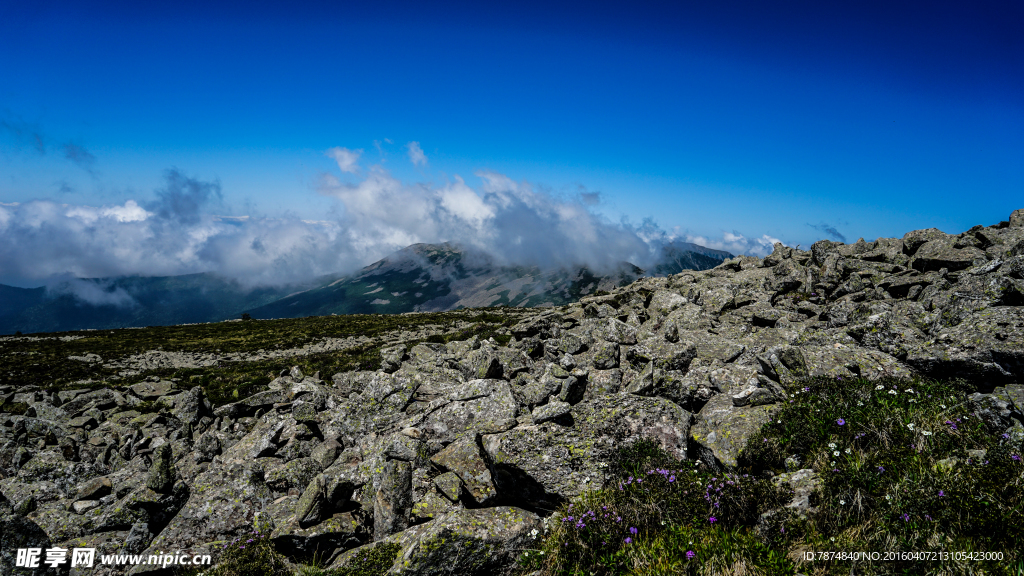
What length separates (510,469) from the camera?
8.49 metres

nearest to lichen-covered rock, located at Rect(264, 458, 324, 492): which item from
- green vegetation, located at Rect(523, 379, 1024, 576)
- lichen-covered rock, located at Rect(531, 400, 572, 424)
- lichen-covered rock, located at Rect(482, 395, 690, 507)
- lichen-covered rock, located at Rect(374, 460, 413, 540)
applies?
lichen-covered rock, located at Rect(374, 460, 413, 540)

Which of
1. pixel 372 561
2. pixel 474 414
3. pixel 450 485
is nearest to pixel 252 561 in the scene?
pixel 372 561

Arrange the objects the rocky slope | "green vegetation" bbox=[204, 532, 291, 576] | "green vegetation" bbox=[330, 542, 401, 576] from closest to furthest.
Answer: "green vegetation" bbox=[330, 542, 401, 576] → "green vegetation" bbox=[204, 532, 291, 576] → the rocky slope

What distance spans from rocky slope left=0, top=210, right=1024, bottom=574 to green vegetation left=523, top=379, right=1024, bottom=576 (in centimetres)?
69

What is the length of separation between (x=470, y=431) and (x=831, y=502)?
7598 millimetres

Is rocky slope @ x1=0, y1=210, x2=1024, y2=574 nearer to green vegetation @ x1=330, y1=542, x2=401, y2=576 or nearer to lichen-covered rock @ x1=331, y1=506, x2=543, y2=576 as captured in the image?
lichen-covered rock @ x1=331, y1=506, x2=543, y2=576

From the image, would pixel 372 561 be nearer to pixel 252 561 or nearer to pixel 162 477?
pixel 252 561

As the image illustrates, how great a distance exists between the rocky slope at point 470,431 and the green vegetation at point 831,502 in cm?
69

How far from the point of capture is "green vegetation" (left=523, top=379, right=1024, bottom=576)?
5.11 m

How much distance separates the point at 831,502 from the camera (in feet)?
19.5

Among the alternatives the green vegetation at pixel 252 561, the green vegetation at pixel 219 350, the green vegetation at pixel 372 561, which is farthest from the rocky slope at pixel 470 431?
the green vegetation at pixel 219 350

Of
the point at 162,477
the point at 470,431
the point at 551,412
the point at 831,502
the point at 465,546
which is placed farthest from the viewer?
the point at 470,431

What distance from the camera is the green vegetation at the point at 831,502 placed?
5.11 meters

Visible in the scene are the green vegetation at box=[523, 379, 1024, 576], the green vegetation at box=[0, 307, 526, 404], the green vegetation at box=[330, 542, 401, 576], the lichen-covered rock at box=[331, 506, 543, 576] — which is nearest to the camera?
the green vegetation at box=[523, 379, 1024, 576]
